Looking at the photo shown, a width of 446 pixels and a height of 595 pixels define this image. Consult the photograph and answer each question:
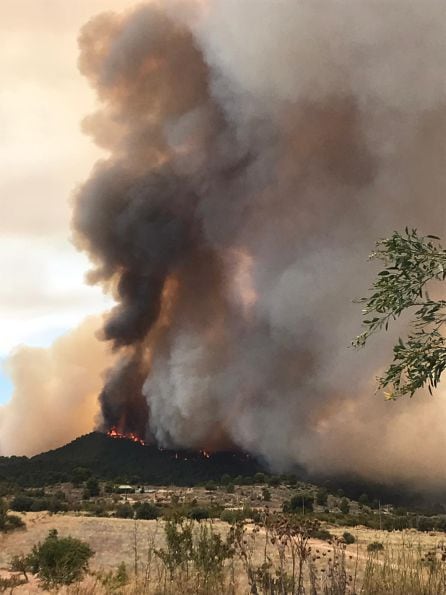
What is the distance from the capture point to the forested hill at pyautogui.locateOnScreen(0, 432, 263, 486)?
96.9 metres

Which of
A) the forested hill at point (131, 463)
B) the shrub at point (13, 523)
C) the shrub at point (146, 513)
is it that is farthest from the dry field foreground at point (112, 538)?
the forested hill at point (131, 463)

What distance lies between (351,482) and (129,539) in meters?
68.7

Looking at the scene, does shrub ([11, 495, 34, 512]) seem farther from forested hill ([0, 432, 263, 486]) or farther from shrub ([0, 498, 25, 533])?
forested hill ([0, 432, 263, 486])

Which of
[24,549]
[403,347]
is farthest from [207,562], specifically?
[24,549]

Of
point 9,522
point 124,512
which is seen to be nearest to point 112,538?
point 9,522

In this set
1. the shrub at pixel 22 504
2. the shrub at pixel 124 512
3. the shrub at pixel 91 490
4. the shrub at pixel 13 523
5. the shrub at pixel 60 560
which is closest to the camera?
the shrub at pixel 60 560

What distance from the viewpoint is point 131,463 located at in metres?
113

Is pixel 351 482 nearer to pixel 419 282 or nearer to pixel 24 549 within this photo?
pixel 24 549

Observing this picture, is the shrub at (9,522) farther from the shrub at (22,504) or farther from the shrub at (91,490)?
the shrub at (91,490)

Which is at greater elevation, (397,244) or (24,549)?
(397,244)

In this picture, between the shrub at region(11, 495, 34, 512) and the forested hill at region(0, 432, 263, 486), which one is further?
the forested hill at region(0, 432, 263, 486)

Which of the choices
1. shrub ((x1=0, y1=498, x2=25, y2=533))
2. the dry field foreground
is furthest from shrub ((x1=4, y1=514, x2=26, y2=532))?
the dry field foreground

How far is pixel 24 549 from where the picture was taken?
1242 inches

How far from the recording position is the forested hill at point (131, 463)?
96.9 meters
